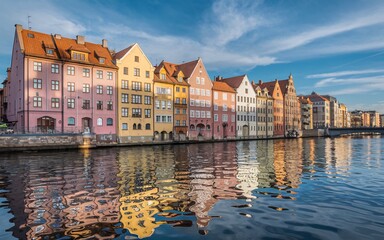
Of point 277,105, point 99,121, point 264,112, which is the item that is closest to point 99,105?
point 99,121

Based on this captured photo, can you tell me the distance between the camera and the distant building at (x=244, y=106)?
9194 cm

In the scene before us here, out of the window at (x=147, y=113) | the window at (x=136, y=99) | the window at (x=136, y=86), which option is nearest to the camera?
the window at (x=136, y=99)

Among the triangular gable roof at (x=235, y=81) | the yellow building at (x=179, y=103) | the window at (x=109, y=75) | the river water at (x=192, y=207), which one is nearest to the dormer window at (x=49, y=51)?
the window at (x=109, y=75)

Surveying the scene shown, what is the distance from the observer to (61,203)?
38.7ft

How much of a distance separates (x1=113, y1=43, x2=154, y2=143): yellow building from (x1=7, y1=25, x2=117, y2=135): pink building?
1957 mm

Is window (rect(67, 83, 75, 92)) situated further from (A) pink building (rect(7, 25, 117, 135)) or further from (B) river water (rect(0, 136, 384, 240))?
(B) river water (rect(0, 136, 384, 240))

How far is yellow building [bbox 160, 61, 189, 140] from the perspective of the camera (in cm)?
7175

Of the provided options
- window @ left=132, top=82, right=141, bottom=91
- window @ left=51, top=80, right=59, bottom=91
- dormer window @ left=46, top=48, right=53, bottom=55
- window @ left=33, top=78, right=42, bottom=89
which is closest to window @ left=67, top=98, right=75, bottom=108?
window @ left=51, top=80, right=59, bottom=91

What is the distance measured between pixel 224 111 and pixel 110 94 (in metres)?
38.1

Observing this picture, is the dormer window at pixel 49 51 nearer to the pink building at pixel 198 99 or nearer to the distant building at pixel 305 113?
the pink building at pixel 198 99

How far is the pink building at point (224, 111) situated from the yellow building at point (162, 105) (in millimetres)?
16467

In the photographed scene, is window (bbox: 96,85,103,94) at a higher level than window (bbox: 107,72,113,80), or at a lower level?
lower

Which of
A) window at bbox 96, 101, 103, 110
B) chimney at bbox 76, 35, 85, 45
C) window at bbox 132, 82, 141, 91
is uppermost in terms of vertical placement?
chimney at bbox 76, 35, 85, 45

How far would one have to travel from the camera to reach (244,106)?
94.3 meters
